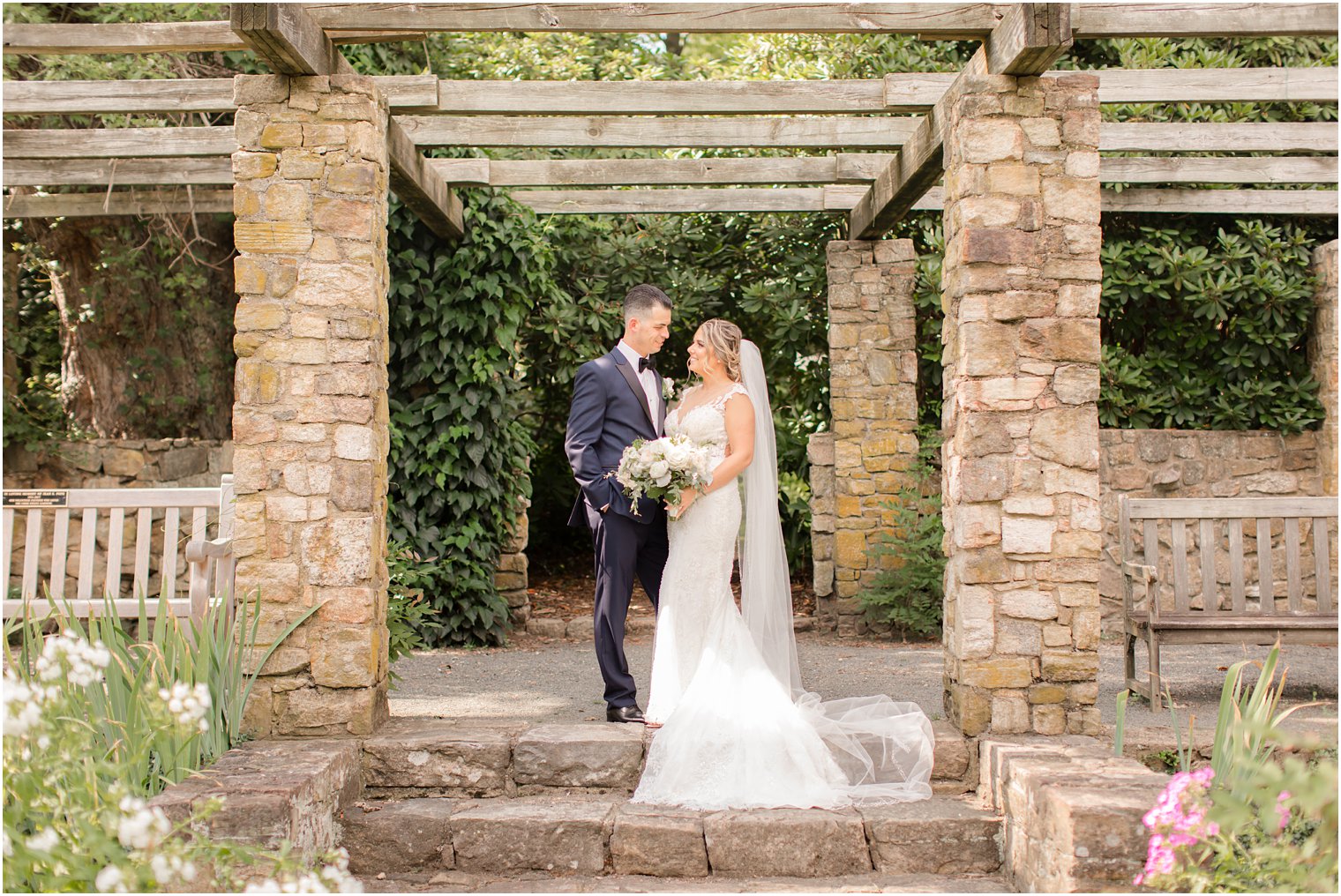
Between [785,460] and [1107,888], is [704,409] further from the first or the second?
[785,460]

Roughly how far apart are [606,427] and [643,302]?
60cm

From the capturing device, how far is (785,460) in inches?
405

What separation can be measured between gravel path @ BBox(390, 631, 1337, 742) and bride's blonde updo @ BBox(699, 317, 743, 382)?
185 centimetres

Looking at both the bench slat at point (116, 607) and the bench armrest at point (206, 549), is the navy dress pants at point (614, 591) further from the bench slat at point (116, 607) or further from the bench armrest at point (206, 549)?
the bench slat at point (116, 607)

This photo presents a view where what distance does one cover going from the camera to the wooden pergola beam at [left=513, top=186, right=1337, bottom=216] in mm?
7445

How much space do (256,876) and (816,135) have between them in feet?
15.1

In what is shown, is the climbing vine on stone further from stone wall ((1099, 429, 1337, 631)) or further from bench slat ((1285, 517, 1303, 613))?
bench slat ((1285, 517, 1303, 613))

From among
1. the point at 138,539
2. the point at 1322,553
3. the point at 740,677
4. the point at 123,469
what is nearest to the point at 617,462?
the point at 740,677

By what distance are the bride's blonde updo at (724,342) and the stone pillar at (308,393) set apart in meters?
1.51

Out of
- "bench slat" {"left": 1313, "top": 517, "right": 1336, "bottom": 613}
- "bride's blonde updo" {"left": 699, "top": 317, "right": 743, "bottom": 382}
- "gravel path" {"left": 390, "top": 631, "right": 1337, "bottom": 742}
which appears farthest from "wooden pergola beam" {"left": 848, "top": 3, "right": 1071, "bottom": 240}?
"bench slat" {"left": 1313, "top": 517, "right": 1336, "bottom": 613}

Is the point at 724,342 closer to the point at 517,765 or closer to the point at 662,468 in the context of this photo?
the point at 662,468

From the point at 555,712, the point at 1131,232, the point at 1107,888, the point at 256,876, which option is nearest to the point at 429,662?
the point at 555,712

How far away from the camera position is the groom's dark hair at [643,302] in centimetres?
490

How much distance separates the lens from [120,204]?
785cm
